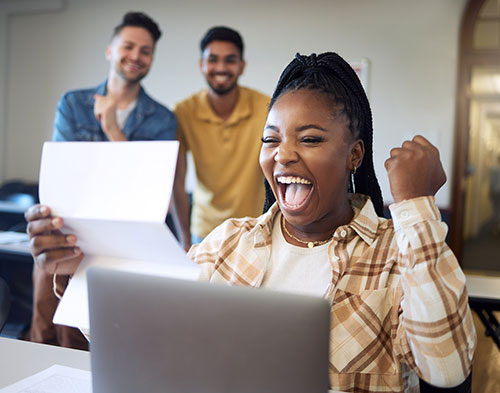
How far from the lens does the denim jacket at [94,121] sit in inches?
101

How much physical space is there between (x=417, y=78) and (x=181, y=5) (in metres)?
2.29

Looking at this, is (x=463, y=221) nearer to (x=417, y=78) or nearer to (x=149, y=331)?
(x=417, y=78)

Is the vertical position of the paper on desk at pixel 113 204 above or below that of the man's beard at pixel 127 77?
below

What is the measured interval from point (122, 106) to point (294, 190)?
1861 millimetres

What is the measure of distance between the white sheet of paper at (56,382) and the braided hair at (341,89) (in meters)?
0.65

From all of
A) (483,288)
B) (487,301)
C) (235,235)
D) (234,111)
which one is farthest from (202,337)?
(234,111)

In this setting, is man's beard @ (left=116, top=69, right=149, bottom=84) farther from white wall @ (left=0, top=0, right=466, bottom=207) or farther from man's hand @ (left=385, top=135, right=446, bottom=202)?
man's hand @ (left=385, top=135, right=446, bottom=202)

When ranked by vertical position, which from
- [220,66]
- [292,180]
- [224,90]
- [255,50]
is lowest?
[292,180]

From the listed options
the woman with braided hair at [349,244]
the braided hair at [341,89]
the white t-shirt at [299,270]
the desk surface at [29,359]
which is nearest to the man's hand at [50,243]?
the woman with braided hair at [349,244]

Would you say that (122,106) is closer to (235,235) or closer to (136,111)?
(136,111)

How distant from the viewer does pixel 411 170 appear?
0.84m

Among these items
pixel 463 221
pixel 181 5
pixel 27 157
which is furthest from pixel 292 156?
pixel 27 157

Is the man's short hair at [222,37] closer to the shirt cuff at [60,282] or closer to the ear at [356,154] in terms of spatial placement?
the ear at [356,154]

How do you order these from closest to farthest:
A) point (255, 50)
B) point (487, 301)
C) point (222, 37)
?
point (487, 301) < point (222, 37) < point (255, 50)
